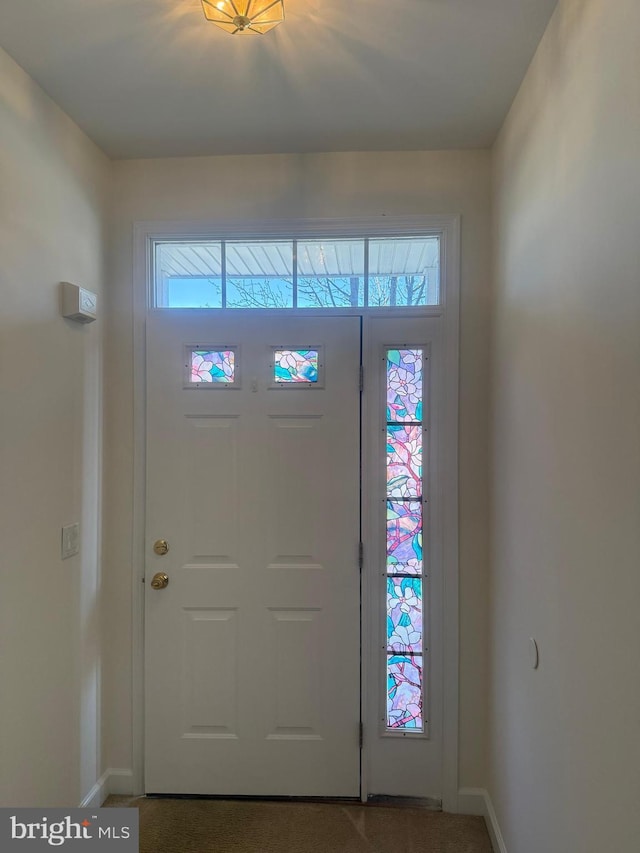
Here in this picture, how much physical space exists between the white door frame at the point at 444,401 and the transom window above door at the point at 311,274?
4 cm

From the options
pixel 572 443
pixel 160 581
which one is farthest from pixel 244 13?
pixel 160 581

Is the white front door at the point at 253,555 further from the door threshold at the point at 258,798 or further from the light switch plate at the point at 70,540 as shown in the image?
the light switch plate at the point at 70,540

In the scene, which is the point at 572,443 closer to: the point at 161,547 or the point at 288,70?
the point at 288,70

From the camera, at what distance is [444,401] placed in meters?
1.79

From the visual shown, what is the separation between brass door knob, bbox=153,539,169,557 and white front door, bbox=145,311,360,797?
2cm

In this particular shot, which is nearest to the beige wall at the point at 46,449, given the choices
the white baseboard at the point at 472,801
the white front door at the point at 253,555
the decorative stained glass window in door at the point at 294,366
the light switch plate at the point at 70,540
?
the light switch plate at the point at 70,540

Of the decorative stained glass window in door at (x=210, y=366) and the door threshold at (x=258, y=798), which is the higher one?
the decorative stained glass window in door at (x=210, y=366)

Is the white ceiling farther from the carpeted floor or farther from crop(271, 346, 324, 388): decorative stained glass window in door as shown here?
the carpeted floor

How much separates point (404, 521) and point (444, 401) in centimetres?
51

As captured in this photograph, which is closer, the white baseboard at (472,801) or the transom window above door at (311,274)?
the white baseboard at (472,801)

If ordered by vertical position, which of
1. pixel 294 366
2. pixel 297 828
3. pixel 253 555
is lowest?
pixel 297 828

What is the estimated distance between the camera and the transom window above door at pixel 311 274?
184 cm

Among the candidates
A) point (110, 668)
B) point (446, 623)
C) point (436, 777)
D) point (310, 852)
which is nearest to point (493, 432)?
point (446, 623)

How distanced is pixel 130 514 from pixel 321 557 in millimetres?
816
